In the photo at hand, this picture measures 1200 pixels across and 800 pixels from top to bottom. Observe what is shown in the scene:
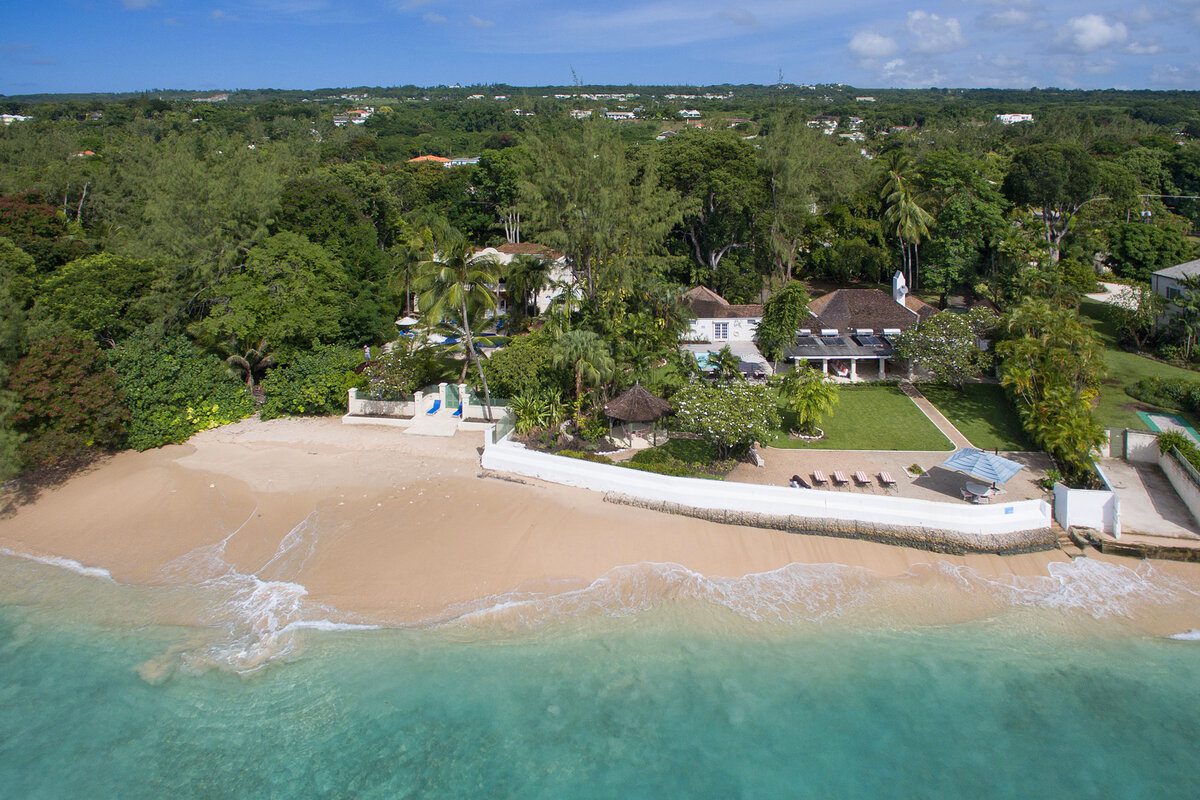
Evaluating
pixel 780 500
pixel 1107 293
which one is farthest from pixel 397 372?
pixel 1107 293

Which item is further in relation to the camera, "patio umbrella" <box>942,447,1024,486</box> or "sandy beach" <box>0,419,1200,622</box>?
"patio umbrella" <box>942,447,1024,486</box>

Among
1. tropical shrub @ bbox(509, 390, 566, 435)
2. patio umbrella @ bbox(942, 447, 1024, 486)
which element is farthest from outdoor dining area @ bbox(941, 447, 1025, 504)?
tropical shrub @ bbox(509, 390, 566, 435)

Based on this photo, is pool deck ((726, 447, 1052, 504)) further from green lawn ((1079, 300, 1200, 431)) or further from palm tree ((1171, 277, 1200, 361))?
palm tree ((1171, 277, 1200, 361))

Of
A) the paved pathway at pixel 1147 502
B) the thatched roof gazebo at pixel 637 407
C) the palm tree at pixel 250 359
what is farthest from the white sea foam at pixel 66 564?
the paved pathway at pixel 1147 502

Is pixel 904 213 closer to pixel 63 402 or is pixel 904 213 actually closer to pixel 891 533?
pixel 891 533

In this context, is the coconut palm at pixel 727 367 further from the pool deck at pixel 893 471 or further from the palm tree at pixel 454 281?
the palm tree at pixel 454 281

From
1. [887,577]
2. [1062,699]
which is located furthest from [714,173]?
[1062,699]

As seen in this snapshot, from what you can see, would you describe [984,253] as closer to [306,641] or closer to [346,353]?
[346,353]
